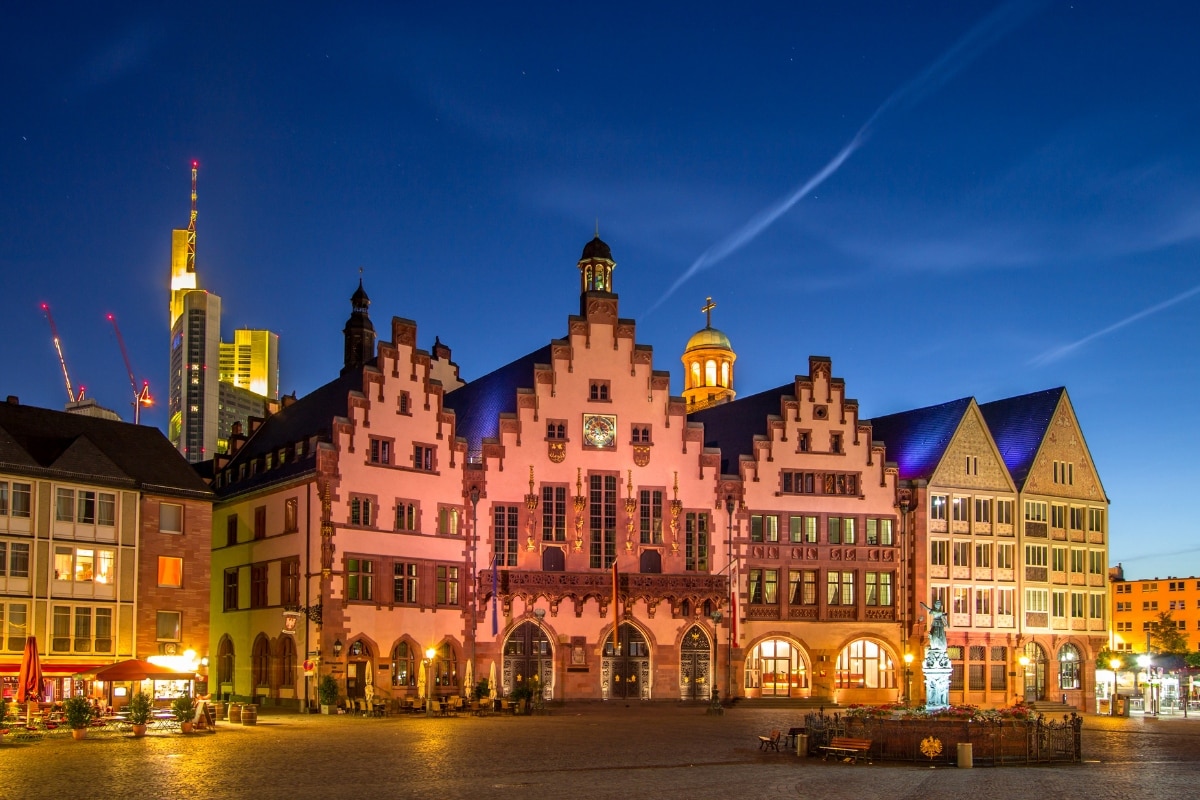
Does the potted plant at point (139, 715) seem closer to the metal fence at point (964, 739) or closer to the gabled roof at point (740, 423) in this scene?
the metal fence at point (964, 739)

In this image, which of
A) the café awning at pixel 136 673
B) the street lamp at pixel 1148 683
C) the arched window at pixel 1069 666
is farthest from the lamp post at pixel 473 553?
the street lamp at pixel 1148 683

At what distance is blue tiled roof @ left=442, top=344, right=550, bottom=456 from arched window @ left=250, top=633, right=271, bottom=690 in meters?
14.4

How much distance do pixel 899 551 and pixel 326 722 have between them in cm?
3745

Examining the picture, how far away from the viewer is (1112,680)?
91.1 meters

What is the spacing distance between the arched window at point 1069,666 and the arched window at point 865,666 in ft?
41.9

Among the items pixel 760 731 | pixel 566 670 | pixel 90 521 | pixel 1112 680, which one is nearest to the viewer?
pixel 760 731

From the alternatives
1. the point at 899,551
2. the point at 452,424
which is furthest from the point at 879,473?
the point at 452,424

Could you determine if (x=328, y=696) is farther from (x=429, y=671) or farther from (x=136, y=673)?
(x=136, y=673)

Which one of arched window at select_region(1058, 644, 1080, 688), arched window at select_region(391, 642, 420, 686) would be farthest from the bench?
arched window at select_region(1058, 644, 1080, 688)

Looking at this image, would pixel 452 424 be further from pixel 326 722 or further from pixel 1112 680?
pixel 1112 680

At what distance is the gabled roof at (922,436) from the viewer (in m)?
85.4

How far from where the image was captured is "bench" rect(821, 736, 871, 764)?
1663 inches

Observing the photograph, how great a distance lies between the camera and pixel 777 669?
264 feet

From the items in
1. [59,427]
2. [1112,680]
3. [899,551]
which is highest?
[59,427]
